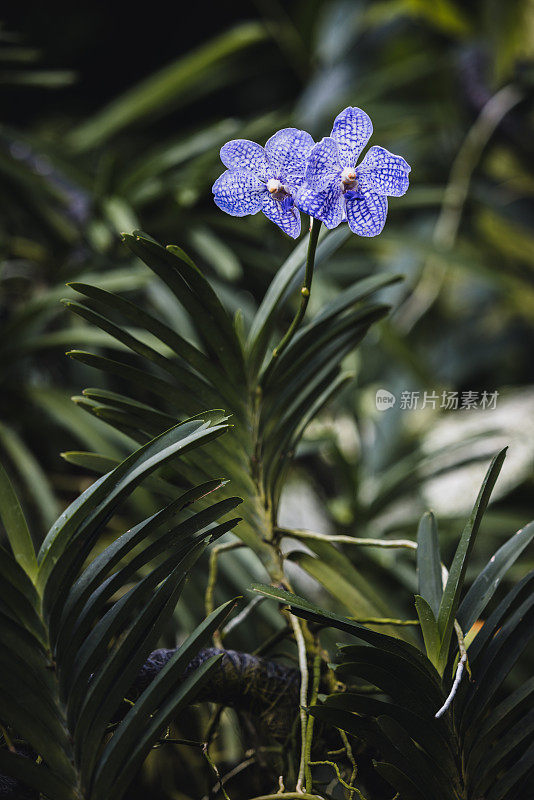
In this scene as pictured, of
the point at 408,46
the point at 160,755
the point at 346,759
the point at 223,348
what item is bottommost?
the point at 160,755

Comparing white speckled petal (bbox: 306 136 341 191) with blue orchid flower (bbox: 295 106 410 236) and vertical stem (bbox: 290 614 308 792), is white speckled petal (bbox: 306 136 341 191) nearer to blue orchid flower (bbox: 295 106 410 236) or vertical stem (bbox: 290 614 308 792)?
blue orchid flower (bbox: 295 106 410 236)

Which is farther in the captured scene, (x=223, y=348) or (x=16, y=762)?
(x=223, y=348)

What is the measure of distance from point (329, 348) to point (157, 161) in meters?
0.62

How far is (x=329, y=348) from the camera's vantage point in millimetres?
450

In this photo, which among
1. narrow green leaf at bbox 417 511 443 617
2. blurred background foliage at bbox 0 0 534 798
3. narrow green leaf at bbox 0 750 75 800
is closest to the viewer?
narrow green leaf at bbox 0 750 75 800

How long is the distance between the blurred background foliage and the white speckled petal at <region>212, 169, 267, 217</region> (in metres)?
0.19

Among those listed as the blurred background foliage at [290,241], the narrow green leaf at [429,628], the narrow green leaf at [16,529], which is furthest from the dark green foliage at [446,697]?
the blurred background foliage at [290,241]

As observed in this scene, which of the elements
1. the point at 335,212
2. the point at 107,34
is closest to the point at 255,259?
the point at 335,212

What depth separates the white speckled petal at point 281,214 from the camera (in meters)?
0.35

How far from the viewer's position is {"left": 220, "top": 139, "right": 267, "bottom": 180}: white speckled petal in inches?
13.9

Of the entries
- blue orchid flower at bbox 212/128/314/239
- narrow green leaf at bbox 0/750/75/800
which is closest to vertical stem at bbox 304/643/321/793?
narrow green leaf at bbox 0/750/75/800

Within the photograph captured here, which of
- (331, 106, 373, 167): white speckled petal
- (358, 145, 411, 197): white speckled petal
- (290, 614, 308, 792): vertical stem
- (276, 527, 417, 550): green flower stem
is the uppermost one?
(331, 106, 373, 167): white speckled petal

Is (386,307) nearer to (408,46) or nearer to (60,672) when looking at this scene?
(60,672)

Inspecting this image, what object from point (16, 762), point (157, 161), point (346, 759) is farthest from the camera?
point (157, 161)
